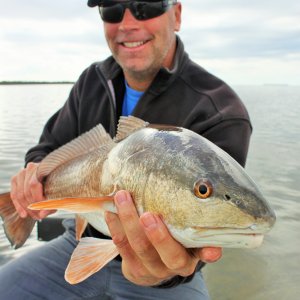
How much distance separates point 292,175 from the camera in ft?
29.8

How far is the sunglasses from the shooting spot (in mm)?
3486

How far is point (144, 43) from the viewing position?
11.8 ft

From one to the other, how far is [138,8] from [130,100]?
0.80 m

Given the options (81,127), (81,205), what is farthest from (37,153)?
(81,205)

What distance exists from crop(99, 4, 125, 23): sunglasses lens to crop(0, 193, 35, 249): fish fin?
178 centimetres

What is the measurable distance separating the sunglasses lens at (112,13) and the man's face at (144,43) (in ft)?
0.13

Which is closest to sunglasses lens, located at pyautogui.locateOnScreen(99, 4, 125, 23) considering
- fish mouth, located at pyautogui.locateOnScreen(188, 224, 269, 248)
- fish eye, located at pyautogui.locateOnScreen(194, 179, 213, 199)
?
fish eye, located at pyautogui.locateOnScreen(194, 179, 213, 199)

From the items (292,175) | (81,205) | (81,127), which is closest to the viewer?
(81,205)

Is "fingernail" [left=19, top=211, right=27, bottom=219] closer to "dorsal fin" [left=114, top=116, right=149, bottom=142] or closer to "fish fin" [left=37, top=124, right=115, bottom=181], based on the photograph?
"fish fin" [left=37, top=124, right=115, bottom=181]

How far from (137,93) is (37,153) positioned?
3.82 ft

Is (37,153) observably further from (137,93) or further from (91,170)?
(91,170)

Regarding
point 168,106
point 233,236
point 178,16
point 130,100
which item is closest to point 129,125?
point 233,236

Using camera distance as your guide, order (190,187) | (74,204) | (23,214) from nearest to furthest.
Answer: (190,187), (74,204), (23,214)

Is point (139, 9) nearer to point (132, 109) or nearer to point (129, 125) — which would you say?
point (132, 109)
